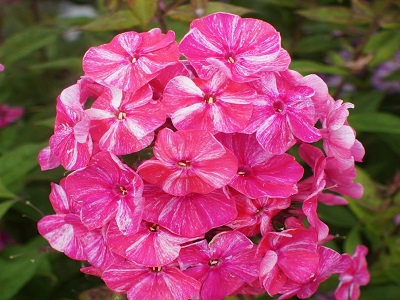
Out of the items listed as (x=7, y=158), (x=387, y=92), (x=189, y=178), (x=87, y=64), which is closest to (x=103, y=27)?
(x=7, y=158)

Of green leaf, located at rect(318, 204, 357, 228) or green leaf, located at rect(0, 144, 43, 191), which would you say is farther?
green leaf, located at rect(318, 204, 357, 228)

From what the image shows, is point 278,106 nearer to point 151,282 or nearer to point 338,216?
point 151,282

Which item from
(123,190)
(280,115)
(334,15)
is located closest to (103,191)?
(123,190)

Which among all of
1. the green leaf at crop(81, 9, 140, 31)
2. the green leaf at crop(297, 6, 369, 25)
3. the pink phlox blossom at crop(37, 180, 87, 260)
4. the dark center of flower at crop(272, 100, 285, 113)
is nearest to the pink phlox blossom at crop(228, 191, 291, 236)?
the dark center of flower at crop(272, 100, 285, 113)

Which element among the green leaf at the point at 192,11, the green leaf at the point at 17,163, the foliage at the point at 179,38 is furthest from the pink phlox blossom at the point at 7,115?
the green leaf at the point at 192,11

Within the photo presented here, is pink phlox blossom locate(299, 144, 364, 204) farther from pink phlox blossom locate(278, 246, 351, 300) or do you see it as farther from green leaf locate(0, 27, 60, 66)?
green leaf locate(0, 27, 60, 66)

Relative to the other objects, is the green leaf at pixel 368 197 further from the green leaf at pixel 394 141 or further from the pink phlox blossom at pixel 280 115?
the pink phlox blossom at pixel 280 115

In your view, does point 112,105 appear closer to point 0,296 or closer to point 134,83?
point 134,83
